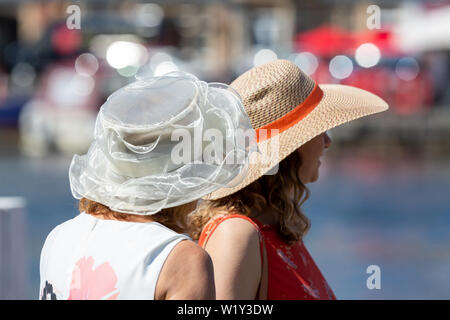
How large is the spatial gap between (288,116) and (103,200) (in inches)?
30.4

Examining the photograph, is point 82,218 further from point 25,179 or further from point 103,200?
point 25,179

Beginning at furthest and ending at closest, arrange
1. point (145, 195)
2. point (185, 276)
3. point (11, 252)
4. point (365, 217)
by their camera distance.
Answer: point (365, 217) < point (11, 252) < point (145, 195) < point (185, 276)

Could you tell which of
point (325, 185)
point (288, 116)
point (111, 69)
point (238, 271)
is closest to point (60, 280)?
point (238, 271)

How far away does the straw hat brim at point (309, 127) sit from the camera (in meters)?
2.19

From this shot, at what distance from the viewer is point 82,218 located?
176 cm

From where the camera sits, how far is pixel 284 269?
6.84ft

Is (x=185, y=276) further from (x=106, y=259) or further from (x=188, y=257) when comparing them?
(x=106, y=259)

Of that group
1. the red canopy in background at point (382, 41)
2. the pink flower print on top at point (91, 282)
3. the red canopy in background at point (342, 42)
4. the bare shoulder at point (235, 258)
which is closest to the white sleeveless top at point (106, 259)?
the pink flower print on top at point (91, 282)

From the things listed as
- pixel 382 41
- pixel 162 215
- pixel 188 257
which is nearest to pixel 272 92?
pixel 162 215

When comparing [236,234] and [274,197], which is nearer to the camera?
[236,234]

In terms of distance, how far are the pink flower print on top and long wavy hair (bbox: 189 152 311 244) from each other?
58 centimetres

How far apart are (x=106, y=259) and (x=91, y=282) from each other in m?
0.06

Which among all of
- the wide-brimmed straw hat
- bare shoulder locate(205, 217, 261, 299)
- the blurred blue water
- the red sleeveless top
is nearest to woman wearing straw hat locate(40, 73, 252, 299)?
bare shoulder locate(205, 217, 261, 299)

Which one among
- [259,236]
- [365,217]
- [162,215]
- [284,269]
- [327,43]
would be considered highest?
[162,215]
